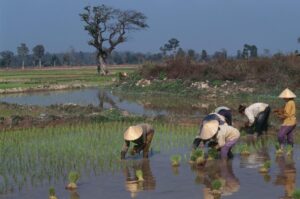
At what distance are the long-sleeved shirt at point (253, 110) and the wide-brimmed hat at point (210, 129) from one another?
10.7 ft

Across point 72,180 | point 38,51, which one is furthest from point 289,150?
point 38,51

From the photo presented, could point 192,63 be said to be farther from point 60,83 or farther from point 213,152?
point 213,152

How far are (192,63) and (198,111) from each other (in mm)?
11654

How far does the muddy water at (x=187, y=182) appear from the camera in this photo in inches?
305

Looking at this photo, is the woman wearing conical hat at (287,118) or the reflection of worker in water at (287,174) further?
the woman wearing conical hat at (287,118)

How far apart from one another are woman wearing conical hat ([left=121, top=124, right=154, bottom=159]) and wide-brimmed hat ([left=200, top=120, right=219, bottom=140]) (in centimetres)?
104

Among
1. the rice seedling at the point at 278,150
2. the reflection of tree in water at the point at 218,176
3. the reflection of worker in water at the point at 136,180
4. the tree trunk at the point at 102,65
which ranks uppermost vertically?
the tree trunk at the point at 102,65

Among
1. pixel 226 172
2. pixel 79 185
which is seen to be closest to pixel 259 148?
pixel 226 172

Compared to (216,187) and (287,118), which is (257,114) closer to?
(287,118)

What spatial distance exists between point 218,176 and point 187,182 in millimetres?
641

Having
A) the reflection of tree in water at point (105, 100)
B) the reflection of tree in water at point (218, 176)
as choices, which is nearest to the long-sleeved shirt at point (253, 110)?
the reflection of tree in water at point (218, 176)

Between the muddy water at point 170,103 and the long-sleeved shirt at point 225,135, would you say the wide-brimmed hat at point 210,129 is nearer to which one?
the long-sleeved shirt at point 225,135

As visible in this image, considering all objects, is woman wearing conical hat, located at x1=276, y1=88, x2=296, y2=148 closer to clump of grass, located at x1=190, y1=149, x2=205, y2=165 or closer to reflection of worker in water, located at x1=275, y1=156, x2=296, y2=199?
reflection of worker in water, located at x1=275, y1=156, x2=296, y2=199

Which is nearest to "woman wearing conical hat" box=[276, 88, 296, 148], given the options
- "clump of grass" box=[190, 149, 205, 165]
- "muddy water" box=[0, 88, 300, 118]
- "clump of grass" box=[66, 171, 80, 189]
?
"clump of grass" box=[190, 149, 205, 165]
